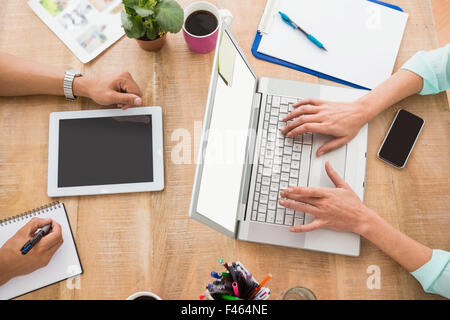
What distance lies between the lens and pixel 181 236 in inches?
34.2

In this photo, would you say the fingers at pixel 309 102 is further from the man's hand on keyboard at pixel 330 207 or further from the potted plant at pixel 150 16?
the potted plant at pixel 150 16

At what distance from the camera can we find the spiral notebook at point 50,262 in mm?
821

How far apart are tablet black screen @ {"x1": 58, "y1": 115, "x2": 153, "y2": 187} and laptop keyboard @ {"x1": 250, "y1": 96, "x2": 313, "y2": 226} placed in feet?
0.99

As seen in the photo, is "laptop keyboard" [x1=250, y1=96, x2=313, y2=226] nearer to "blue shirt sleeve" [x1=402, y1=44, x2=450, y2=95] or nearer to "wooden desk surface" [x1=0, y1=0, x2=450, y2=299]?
"wooden desk surface" [x1=0, y1=0, x2=450, y2=299]

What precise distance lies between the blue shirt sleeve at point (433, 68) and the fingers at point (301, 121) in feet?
1.03

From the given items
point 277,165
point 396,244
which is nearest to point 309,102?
point 277,165

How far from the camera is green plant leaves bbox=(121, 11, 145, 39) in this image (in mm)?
825

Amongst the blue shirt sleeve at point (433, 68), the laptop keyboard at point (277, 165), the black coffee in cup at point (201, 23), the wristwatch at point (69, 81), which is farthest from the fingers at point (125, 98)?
the blue shirt sleeve at point (433, 68)

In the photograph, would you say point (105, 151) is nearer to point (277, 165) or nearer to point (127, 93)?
point (127, 93)

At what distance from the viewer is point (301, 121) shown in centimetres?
90

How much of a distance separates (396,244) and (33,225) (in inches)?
36.2

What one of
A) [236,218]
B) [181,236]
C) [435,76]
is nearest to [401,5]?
[435,76]

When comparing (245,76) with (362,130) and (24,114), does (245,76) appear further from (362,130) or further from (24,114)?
(24,114)
